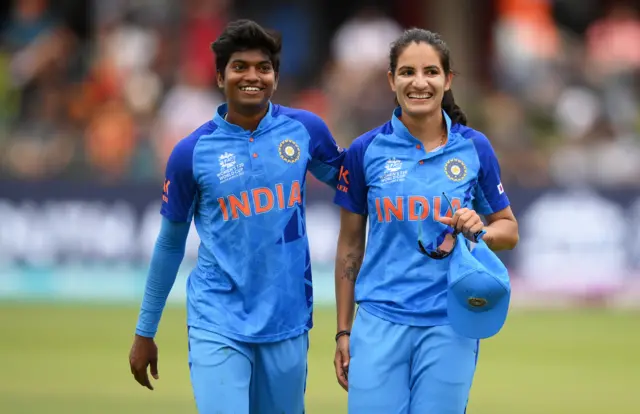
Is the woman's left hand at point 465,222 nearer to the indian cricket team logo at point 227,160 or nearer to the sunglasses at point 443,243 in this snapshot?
the sunglasses at point 443,243

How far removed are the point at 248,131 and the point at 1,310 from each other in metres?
10.5

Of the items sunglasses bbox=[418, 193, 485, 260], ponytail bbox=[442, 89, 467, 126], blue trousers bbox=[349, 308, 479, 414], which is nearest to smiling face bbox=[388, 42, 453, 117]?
ponytail bbox=[442, 89, 467, 126]

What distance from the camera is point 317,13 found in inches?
813

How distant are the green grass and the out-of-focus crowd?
2100mm

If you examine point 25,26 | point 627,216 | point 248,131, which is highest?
point 25,26

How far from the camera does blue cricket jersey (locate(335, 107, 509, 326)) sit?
17.5ft

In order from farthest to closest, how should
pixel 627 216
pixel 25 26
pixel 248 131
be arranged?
pixel 25 26 → pixel 627 216 → pixel 248 131

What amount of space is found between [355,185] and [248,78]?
704 mm

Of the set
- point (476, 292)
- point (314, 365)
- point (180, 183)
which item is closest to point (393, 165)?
point (476, 292)

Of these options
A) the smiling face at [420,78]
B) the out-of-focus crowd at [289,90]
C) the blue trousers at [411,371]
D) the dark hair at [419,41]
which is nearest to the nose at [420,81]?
the smiling face at [420,78]

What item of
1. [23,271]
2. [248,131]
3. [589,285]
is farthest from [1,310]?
[248,131]

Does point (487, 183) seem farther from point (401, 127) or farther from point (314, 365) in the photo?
point (314, 365)

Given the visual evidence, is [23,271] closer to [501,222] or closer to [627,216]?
[627,216]

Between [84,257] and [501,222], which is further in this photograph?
[84,257]
